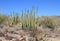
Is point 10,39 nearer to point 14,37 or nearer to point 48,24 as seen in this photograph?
point 14,37

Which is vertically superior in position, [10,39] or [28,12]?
[28,12]

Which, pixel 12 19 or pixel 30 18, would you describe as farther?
pixel 12 19

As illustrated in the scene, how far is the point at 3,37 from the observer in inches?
402

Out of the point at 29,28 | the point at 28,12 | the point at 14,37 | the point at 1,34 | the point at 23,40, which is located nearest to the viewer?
the point at 23,40

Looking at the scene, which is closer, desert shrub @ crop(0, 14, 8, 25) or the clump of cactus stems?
the clump of cactus stems

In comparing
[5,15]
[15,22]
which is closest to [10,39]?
[15,22]

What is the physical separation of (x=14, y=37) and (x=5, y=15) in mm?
6442

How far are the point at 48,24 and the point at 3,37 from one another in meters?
5.41

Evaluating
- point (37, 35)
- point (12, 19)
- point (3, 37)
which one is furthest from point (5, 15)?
point (37, 35)

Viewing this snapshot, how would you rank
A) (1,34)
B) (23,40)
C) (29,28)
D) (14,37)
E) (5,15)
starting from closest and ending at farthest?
(23,40)
(14,37)
(1,34)
(29,28)
(5,15)

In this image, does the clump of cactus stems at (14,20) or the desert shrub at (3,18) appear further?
the desert shrub at (3,18)

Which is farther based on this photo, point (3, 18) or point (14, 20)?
point (3, 18)

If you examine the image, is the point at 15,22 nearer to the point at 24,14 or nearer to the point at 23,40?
the point at 24,14

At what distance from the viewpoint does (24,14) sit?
41.5ft
